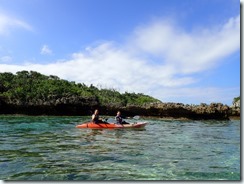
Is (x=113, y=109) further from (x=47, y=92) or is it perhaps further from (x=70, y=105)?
(x=47, y=92)

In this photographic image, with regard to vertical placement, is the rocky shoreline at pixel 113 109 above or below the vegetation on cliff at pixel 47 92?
below

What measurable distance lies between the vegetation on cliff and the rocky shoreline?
0.26 meters

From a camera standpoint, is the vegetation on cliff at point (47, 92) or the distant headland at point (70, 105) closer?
the distant headland at point (70, 105)

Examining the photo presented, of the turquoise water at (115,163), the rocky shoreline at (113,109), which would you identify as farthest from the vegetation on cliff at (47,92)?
the turquoise water at (115,163)

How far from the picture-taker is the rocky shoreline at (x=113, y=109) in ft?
122

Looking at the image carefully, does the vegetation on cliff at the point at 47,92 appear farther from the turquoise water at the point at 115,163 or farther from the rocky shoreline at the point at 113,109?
the turquoise water at the point at 115,163

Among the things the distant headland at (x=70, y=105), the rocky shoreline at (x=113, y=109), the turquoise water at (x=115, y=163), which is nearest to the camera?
the turquoise water at (x=115, y=163)

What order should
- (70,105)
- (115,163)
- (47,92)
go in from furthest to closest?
(47,92)
(70,105)
(115,163)

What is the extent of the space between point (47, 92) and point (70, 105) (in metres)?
3.97

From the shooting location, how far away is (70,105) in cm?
4231

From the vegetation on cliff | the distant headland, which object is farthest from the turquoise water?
the vegetation on cliff

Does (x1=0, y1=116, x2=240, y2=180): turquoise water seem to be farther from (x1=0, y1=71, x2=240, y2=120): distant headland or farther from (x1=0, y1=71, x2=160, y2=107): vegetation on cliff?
(x1=0, y1=71, x2=160, y2=107): vegetation on cliff

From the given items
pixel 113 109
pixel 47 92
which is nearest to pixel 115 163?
pixel 113 109

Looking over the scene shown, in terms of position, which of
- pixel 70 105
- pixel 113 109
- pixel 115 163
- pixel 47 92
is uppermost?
pixel 47 92
